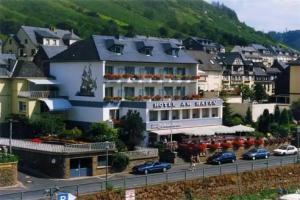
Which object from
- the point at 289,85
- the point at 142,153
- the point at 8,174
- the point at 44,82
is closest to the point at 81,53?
the point at 44,82

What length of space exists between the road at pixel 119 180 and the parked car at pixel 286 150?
5.11m

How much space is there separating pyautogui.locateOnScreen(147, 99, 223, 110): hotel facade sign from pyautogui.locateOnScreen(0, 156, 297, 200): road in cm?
840

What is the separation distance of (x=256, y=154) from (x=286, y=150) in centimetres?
490

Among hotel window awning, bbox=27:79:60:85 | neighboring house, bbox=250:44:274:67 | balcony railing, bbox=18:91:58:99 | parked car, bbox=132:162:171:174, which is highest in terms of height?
neighboring house, bbox=250:44:274:67

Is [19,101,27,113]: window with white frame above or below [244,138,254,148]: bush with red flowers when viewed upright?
above

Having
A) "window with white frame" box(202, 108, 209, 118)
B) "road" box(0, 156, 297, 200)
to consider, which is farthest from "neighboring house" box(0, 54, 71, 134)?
"road" box(0, 156, 297, 200)

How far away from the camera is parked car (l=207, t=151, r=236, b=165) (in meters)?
50.9

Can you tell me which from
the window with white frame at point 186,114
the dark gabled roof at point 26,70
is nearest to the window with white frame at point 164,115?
the window with white frame at point 186,114

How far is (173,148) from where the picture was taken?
169 feet

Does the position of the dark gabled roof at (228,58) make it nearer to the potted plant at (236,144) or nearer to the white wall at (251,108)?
the white wall at (251,108)

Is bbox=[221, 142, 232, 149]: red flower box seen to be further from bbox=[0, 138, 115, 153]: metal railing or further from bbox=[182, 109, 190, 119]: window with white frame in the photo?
bbox=[0, 138, 115, 153]: metal railing

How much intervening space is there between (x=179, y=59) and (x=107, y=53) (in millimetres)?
9257

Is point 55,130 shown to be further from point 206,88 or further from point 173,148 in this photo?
point 206,88

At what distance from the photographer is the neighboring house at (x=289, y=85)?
82.1 m
